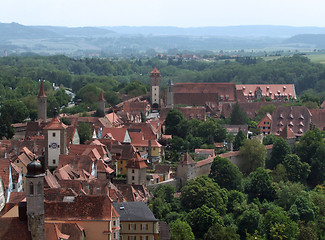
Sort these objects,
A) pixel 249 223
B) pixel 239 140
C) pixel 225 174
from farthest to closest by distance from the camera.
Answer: pixel 239 140
pixel 225 174
pixel 249 223

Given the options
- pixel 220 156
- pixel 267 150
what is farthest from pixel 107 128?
pixel 267 150

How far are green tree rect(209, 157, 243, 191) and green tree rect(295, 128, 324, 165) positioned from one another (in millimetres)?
12279

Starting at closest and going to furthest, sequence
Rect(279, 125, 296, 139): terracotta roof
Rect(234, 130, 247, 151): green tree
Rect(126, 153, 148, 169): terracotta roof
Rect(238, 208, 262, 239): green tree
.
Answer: Rect(238, 208, 262, 239): green tree
Rect(126, 153, 148, 169): terracotta roof
Rect(234, 130, 247, 151): green tree
Rect(279, 125, 296, 139): terracotta roof

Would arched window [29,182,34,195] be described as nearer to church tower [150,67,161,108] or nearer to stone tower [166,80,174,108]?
stone tower [166,80,174,108]

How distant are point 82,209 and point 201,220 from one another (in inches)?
621

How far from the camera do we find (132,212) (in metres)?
44.6

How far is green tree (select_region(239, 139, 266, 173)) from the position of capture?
70688mm

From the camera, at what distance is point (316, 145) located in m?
73.7

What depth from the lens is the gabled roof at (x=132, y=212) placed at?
4403 centimetres

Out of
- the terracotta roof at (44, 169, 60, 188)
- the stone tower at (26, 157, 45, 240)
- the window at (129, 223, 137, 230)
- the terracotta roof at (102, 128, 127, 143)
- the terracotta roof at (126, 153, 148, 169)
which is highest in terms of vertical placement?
the stone tower at (26, 157, 45, 240)

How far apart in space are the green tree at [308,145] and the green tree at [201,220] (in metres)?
22.8

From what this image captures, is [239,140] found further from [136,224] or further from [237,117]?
[136,224]

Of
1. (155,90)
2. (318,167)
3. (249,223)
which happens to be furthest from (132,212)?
(155,90)

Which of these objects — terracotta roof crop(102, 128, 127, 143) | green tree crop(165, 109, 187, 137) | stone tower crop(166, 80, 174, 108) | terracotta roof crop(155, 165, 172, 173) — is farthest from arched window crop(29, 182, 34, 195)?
stone tower crop(166, 80, 174, 108)
